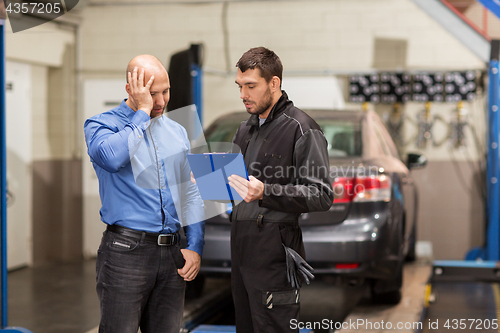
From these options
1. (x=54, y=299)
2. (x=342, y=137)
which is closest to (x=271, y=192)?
(x=342, y=137)

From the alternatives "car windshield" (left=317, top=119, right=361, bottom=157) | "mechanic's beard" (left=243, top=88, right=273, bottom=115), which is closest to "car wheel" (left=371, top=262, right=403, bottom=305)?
"car windshield" (left=317, top=119, right=361, bottom=157)

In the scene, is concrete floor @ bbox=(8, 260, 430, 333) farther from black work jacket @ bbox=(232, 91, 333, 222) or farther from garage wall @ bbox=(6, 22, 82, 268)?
black work jacket @ bbox=(232, 91, 333, 222)

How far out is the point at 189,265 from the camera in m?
2.32

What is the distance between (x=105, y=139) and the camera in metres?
2.12

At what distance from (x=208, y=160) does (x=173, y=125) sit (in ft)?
1.38

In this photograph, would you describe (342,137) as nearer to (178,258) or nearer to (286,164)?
(286,164)

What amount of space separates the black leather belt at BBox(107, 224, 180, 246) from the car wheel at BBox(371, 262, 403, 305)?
2.33m

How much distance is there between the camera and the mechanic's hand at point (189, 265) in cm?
232

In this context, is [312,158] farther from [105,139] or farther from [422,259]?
[422,259]

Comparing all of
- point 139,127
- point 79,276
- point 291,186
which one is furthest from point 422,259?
point 139,127

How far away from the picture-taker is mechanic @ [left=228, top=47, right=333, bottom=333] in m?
2.21

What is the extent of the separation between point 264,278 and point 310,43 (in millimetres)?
5546

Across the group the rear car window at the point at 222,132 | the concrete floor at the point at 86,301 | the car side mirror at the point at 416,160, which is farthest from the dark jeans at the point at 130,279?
the car side mirror at the point at 416,160

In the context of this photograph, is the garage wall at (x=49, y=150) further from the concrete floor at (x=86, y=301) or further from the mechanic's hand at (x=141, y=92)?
the mechanic's hand at (x=141, y=92)
